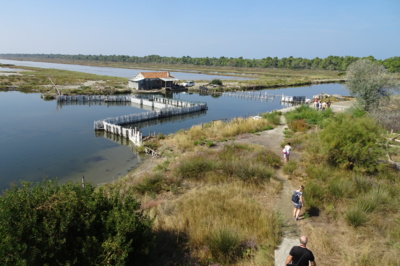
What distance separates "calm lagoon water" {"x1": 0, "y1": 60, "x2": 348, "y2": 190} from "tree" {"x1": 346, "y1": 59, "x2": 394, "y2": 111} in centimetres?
1732

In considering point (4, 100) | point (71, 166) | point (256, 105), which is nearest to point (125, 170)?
point (71, 166)

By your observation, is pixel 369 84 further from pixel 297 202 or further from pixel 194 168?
pixel 297 202

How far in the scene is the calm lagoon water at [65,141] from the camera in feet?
60.1

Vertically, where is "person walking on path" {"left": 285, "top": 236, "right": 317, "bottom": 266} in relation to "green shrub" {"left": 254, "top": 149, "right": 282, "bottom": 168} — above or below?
above

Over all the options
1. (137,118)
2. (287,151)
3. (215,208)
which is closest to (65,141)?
(137,118)

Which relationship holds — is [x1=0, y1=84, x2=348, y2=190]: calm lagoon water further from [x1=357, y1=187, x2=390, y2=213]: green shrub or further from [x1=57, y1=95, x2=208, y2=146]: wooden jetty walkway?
[x1=357, y1=187, x2=390, y2=213]: green shrub

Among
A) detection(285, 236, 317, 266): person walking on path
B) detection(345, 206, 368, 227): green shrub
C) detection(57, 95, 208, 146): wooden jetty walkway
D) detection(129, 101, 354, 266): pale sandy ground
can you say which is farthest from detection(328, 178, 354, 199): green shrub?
detection(57, 95, 208, 146): wooden jetty walkway

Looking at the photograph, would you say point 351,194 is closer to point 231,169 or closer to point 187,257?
point 231,169

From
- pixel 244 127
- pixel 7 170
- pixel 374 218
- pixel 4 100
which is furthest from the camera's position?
pixel 4 100

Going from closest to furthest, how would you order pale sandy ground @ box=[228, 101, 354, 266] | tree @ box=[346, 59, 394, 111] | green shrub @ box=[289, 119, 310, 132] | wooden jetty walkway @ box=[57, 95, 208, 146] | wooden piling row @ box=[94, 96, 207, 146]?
pale sandy ground @ box=[228, 101, 354, 266] → green shrub @ box=[289, 119, 310, 132] → wooden piling row @ box=[94, 96, 207, 146] → wooden jetty walkway @ box=[57, 95, 208, 146] → tree @ box=[346, 59, 394, 111]

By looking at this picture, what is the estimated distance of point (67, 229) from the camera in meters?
5.68

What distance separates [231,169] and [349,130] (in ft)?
21.4

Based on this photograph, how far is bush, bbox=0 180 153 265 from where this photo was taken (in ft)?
17.2

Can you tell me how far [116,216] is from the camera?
6188 millimetres
